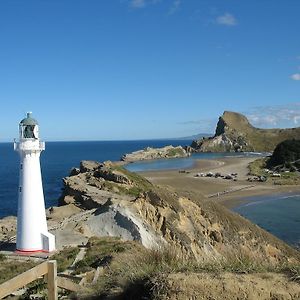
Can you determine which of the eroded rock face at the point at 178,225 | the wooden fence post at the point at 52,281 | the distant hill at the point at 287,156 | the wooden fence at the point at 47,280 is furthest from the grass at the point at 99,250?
the distant hill at the point at 287,156

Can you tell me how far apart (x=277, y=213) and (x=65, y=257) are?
119 feet

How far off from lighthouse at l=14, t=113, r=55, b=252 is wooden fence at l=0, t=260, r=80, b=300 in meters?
11.0

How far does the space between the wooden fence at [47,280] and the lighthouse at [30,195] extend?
11.0 meters

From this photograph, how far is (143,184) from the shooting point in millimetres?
54844

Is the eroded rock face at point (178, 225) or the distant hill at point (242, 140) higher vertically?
the distant hill at point (242, 140)

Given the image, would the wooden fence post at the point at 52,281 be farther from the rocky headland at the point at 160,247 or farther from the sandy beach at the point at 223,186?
the sandy beach at the point at 223,186

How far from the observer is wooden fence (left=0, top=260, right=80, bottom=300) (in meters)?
7.50

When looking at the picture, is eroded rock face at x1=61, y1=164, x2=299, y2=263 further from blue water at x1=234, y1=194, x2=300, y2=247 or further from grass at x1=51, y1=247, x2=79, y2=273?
blue water at x1=234, y1=194, x2=300, y2=247

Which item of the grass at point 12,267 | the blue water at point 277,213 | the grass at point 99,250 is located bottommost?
the blue water at point 277,213

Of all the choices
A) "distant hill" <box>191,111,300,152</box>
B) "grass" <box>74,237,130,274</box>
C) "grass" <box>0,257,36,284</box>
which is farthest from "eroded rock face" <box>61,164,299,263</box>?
"distant hill" <box>191,111,300,152</box>

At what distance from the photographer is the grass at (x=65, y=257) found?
52.4 feet

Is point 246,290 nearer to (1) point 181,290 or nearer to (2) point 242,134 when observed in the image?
(1) point 181,290

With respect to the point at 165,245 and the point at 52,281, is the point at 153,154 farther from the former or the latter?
the point at 52,281

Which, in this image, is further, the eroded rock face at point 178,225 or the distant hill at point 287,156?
the distant hill at point 287,156
